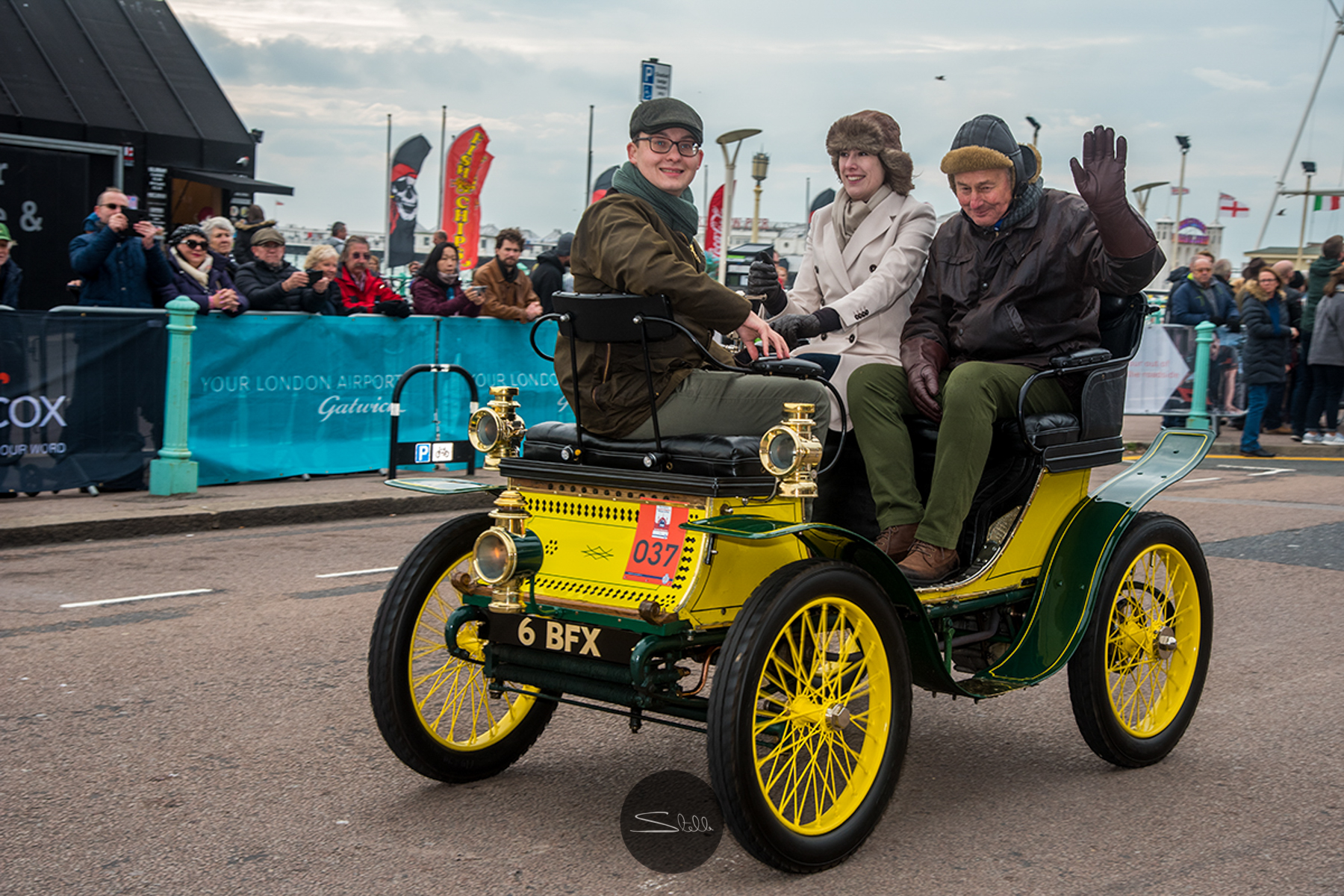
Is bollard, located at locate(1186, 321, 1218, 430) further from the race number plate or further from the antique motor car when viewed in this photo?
the race number plate

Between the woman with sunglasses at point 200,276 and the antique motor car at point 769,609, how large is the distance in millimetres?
6769

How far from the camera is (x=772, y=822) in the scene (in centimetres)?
333

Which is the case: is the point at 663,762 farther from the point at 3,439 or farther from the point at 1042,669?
the point at 3,439

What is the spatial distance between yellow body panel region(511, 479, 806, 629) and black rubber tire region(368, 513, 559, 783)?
313 millimetres

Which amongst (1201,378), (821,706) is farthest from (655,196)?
(1201,378)

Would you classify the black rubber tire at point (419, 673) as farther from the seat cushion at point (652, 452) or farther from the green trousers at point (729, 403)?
the green trousers at point (729, 403)

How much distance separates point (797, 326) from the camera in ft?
14.9

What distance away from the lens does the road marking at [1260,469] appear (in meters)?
13.7

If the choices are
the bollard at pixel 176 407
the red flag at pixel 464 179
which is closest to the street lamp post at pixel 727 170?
the red flag at pixel 464 179

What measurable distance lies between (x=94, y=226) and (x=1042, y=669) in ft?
28.5

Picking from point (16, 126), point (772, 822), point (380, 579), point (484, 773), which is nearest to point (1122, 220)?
point (772, 822)

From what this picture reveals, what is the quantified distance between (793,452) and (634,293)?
0.66 m

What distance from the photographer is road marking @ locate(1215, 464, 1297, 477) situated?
1374 cm

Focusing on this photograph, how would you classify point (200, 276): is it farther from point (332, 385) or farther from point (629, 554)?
point (629, 554)
